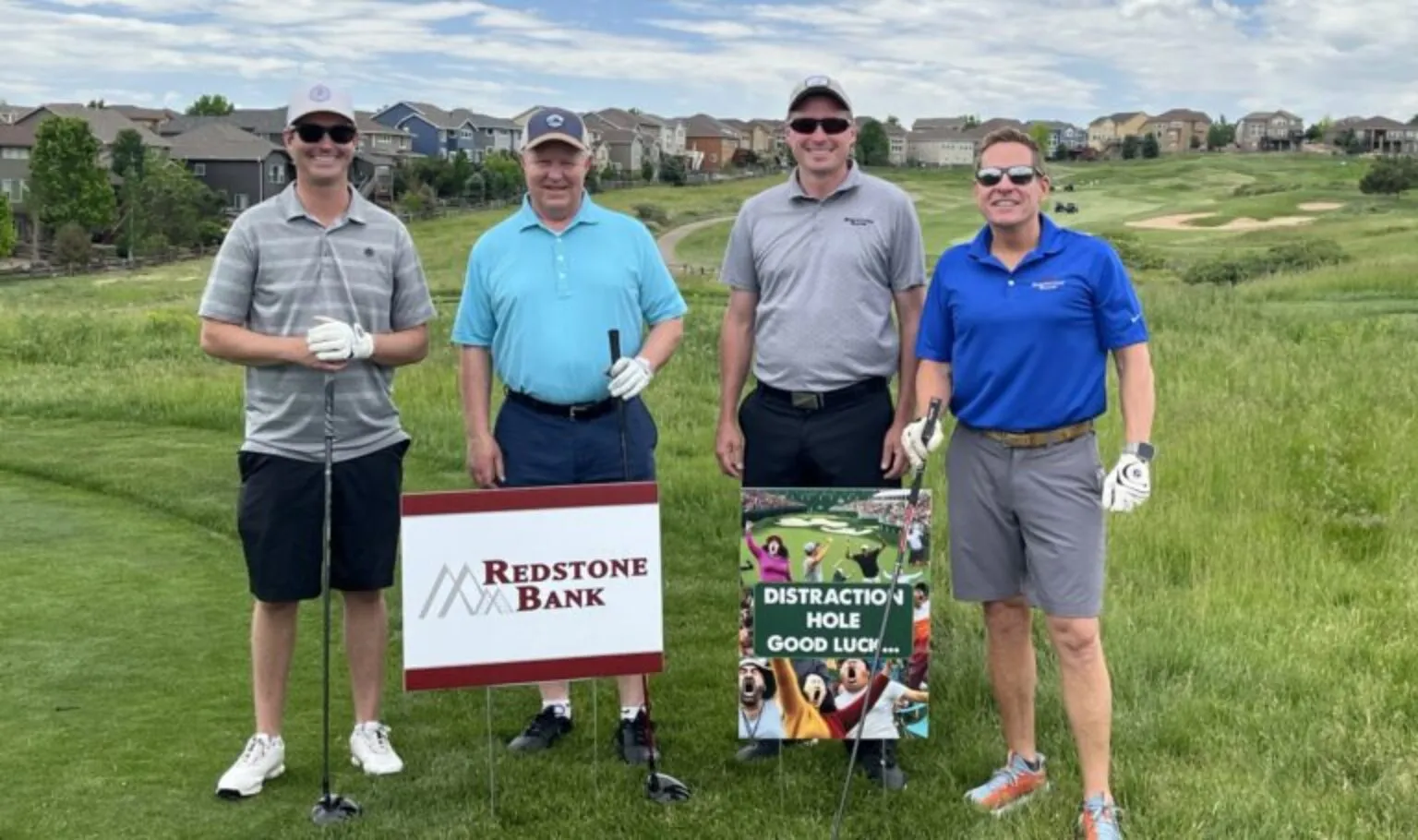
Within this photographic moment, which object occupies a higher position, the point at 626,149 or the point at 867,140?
the point at 626,149

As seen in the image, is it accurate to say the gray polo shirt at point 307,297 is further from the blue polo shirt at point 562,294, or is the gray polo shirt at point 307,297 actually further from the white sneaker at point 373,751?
the white sneaker at point 373,751

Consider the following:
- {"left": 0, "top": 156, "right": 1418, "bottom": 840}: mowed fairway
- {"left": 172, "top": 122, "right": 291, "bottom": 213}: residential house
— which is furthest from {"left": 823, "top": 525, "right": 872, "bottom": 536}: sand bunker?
{"left": 172, "top": 122, "right": 291, "bottom": 213}: residential house

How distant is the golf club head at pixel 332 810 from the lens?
4059 millimetres

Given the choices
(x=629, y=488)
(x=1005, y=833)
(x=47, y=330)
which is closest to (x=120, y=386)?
(x=47, y=330)

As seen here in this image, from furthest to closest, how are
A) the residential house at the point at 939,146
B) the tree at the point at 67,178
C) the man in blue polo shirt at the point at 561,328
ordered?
1. the residential house at the point at 939,146
2. the tree at the point at 67,178
3. the man in blue polo shirt at the point at 561,328

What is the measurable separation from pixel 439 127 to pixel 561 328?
9859 cm

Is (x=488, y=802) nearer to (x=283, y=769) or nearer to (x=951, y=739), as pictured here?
(x=283, y=769)

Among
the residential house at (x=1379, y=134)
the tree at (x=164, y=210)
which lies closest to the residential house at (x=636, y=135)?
the tree at (x=164, y=210)

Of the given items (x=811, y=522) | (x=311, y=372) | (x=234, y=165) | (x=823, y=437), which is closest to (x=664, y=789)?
(x=811, y=522)

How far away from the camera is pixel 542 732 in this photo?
15.6 ft

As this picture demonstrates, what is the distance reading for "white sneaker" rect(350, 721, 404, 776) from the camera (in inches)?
176

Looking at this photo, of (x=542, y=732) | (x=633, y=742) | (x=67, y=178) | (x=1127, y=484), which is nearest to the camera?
(x=1127, y=484)

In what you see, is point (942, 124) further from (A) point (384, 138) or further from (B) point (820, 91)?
(B) point (820, 91)

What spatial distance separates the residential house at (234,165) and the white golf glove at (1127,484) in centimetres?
7659
